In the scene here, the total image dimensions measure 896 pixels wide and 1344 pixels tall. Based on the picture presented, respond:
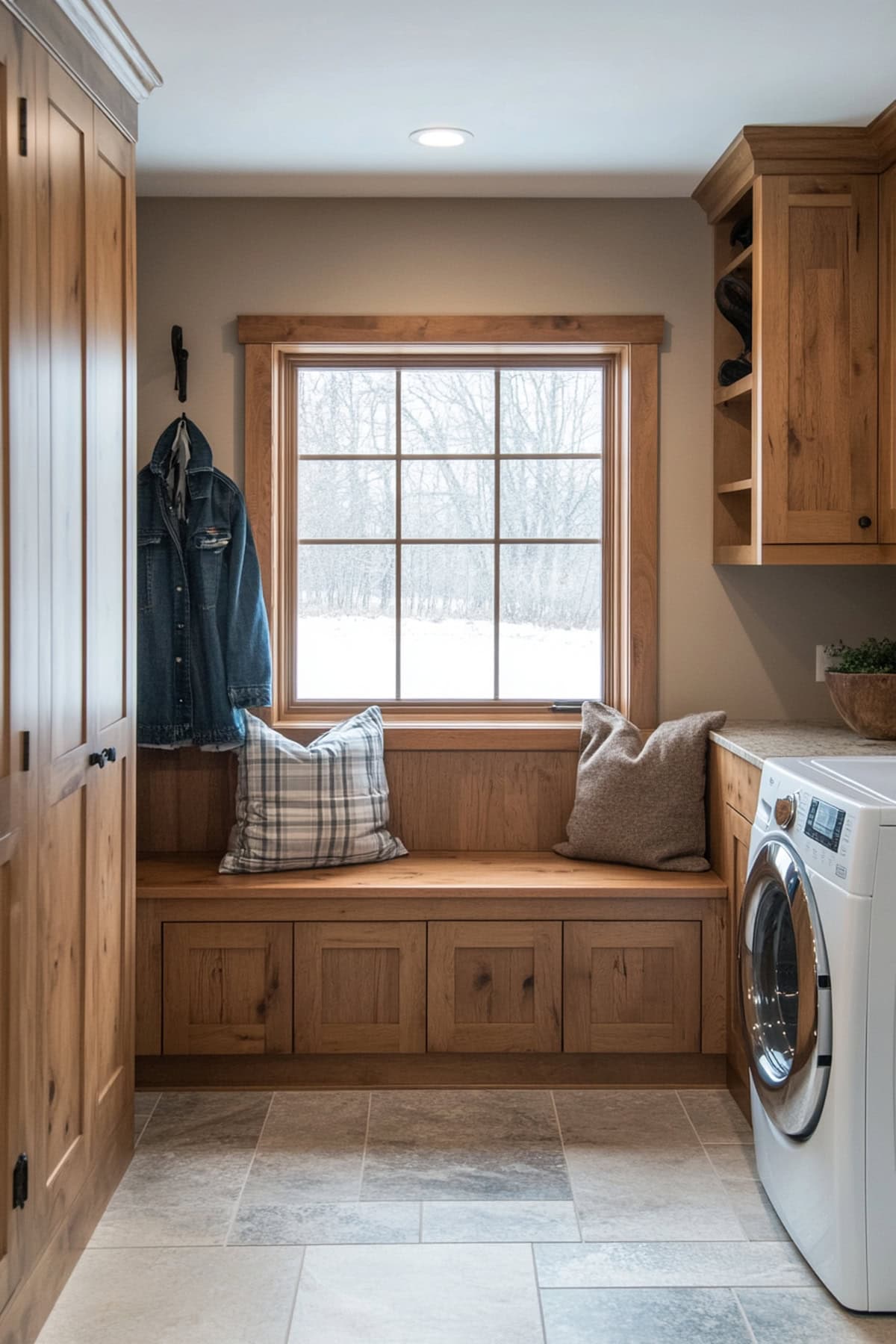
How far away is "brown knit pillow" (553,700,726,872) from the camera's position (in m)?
3.60

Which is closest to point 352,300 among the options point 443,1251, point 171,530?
point 171,530

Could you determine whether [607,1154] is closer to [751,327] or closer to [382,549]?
[382,549]

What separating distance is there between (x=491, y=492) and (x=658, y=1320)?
2.43 metres

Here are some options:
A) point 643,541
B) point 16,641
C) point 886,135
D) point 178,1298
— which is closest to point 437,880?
point 643,541

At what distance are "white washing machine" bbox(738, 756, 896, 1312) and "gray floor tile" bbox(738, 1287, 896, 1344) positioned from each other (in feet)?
0.10

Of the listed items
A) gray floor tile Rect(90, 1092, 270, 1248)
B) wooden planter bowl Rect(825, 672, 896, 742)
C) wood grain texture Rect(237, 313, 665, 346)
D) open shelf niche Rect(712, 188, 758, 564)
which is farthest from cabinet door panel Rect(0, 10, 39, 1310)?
open shelf niche Rect(712, 188, 758, 564)

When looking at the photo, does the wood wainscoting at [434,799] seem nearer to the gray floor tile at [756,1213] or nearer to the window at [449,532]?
the window at [449,532]

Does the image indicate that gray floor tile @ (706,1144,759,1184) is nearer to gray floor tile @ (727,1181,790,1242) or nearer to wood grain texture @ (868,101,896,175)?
gray floor tile @ (727,1181,790,1242)

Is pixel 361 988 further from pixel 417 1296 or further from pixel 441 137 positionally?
pixel 441 137

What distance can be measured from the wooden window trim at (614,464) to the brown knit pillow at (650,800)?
0.70ft

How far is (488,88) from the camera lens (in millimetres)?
3014

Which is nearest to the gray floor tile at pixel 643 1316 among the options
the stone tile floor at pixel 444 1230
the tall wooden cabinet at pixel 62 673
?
the stone tile floor at pixel 444 1230

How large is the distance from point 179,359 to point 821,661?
7.00 ft

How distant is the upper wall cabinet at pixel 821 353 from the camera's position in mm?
3385
